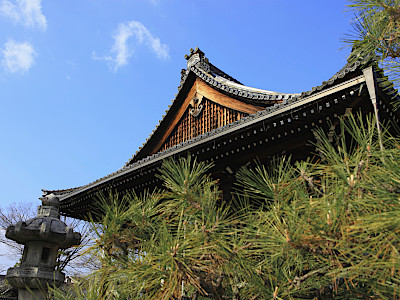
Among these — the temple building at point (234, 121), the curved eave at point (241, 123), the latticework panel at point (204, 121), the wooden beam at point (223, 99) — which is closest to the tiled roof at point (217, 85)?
the temple building at point (234, 121)

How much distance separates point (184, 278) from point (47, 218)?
3.75 metres

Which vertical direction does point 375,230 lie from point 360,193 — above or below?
below

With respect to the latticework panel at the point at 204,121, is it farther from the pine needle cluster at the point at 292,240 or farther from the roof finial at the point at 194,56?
the pine needle cluster at the point at 292,240

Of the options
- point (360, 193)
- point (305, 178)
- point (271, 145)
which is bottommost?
point (360, 193)

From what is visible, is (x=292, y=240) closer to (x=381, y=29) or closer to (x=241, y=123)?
(x=381, y=29)

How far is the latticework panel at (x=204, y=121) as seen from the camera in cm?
879

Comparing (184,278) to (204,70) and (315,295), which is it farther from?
(204,70)

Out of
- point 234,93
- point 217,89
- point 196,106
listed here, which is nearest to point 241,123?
point 234,93

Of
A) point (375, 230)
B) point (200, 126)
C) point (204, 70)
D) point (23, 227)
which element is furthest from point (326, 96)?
point (204, 70)

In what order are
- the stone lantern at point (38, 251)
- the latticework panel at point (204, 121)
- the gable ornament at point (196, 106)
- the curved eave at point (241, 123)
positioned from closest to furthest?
the curved eave at point (241, 123) < the stone lantern at point (38, 251) < the latticework panel at point (204, 121) < the gable ornament at point (196, 106)

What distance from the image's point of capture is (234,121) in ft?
23.9

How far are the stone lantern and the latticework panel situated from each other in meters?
4.76

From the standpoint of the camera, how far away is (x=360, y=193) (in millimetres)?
1833

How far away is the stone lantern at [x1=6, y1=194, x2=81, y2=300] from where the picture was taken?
4898mm
